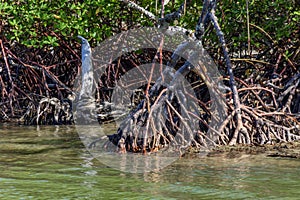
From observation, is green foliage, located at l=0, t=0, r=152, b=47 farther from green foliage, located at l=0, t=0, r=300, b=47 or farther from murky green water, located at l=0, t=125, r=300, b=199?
murky green water, located at l=0, t=125, r=300, b=199

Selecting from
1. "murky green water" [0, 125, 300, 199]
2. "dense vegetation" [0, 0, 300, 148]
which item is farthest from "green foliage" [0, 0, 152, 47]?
"murky green water" [0, 125, 300, 199]

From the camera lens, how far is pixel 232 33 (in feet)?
31.8

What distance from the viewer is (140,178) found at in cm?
591

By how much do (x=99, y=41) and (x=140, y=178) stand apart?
207 inches

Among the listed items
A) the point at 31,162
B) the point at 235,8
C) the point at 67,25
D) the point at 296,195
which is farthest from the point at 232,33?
the point at 296,195

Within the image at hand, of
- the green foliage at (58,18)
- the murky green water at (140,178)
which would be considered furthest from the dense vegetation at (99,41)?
the murky green water at (140,178)

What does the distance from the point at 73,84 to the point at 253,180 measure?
5.79 metres

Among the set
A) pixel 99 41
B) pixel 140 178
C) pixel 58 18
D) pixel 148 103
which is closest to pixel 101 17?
pixel 99 41

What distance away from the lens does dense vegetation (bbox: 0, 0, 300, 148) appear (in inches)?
346

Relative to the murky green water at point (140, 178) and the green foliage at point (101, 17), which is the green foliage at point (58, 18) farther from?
the murky green water at point (140, 178)

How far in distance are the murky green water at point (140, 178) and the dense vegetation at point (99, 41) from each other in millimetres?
1261

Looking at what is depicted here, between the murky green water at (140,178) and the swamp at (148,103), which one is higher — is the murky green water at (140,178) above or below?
below

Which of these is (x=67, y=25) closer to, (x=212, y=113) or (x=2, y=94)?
(x=2, y=94)

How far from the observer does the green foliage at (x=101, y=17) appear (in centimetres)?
909
